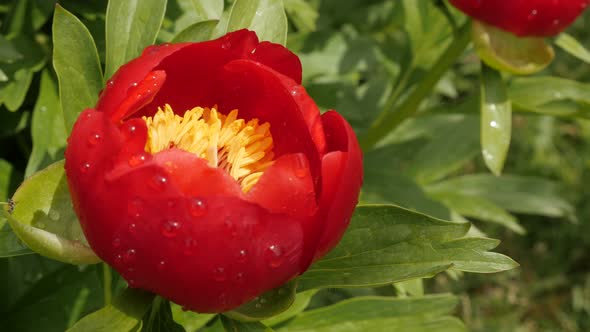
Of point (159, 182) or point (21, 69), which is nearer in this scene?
point (159, 182)

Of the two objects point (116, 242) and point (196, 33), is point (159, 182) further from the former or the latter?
point (196, 33)

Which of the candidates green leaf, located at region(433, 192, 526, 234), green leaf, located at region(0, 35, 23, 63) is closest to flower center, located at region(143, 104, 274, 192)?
green leaf, located at region(0, 35, 23, 63)

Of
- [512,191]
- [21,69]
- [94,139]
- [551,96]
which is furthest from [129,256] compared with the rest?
[512,191]

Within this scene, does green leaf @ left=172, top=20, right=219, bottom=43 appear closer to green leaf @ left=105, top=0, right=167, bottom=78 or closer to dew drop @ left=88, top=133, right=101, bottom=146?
green leaf @ left=105, top=0, right=167, bottom=78

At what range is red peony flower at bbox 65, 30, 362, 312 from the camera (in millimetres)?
840

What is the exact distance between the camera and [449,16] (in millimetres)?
1501

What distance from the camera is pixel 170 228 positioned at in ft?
2.75

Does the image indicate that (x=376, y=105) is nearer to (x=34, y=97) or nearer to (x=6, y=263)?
(x=34, y=97)

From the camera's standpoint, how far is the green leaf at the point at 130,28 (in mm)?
1074

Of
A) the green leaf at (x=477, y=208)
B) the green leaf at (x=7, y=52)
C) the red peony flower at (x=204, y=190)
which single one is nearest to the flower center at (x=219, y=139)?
the red peony flower at (x=204, y=190)

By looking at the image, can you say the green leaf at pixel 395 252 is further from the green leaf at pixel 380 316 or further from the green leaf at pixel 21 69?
the green leaf at pixel 21 69

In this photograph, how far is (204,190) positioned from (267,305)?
0.58 feet

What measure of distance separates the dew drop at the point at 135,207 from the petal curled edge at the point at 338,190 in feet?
0.61

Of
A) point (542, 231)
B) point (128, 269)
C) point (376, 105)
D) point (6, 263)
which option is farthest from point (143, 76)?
point (542, 231)
